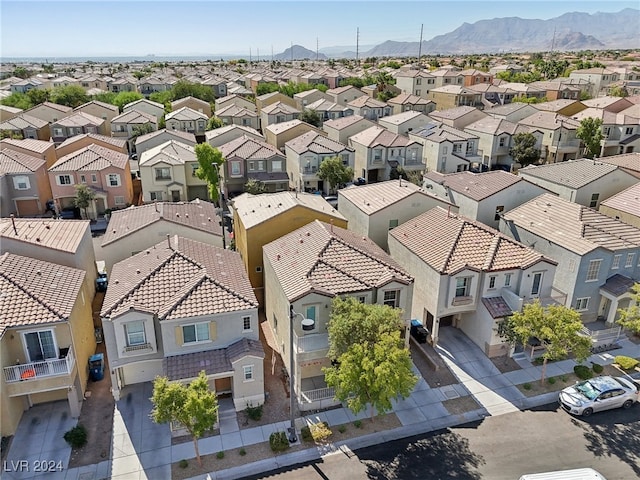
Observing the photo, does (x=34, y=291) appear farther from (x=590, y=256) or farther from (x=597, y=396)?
(x=590, y=256)

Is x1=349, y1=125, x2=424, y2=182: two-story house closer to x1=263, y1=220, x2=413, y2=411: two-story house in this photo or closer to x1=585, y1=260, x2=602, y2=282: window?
x1=585, y1=260, x2=602, y2=282: window

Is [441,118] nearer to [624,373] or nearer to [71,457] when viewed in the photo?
[624,373]

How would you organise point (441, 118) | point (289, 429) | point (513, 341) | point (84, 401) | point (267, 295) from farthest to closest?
point (441, 118) → point (267, 295) → point (513, 341) → point (84, 401) → point (289, 429)

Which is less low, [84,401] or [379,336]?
[379,336]

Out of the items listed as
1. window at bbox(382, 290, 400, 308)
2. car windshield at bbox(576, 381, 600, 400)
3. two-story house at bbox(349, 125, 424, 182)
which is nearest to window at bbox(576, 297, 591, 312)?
car windshield at bbox(576, 381, 600, 400)

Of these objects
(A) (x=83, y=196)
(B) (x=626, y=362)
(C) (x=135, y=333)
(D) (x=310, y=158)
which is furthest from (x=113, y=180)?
(B) (x=626, y=362)

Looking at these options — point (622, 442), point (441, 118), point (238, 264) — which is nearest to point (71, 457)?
point (238, 264)

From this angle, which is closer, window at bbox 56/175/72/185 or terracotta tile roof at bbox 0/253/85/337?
terracotta tile roof at bbox 0/253/85/337
